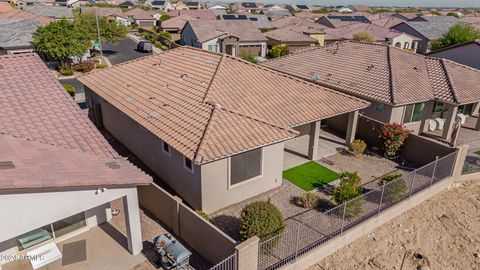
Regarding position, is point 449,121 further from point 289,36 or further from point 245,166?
point 289,36

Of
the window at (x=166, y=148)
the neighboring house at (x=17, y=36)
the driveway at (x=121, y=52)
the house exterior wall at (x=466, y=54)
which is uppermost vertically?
the house exterior wall at (x=466, y=54)

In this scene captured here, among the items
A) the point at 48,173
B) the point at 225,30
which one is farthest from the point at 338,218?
the point at 225,30

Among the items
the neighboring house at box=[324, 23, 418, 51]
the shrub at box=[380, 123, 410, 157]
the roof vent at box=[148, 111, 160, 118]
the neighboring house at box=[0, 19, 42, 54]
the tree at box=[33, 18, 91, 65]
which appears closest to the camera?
the roof vent at box=[148, 111, 160, 118]

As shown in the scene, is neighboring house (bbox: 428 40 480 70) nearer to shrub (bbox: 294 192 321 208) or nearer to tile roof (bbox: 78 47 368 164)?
tile roof (bbox: 78 47 368 164)

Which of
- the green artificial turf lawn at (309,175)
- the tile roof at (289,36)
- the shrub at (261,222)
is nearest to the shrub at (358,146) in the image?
the green artificial turf lawn at (309,175)

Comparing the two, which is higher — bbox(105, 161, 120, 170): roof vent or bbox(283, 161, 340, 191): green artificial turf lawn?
bbox(105, 161, 120, 170): roof vent

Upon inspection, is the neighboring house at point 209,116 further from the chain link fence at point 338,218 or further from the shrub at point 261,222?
the chain link fence at point 338,218

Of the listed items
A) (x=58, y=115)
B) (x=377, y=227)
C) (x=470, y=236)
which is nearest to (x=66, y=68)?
(x=58, y=115)

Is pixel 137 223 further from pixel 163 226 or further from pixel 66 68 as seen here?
pixel 66 68

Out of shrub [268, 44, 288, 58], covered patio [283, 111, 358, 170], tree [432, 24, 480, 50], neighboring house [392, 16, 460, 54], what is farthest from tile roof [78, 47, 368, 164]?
neighboring house [392, 16, 460, 54]
